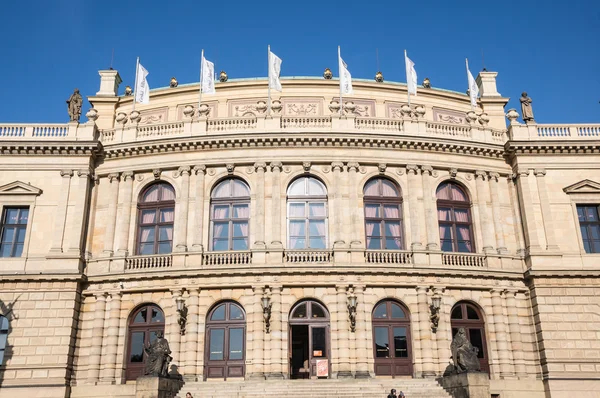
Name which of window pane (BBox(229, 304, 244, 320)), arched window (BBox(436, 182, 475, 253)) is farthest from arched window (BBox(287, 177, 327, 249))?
arched window (BBox(436, 182, 475, 253))

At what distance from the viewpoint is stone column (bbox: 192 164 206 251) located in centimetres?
2870

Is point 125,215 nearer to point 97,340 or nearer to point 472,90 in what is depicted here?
point 97,340

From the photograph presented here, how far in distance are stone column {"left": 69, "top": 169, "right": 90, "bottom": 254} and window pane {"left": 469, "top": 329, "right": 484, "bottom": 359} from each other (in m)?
→ 19.2

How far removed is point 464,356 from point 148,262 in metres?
15.1

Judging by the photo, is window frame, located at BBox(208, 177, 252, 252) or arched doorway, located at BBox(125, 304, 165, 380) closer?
arched doorway, located at BBox(125, 304, 165, 380)

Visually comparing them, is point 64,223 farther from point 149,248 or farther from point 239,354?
point 239,354

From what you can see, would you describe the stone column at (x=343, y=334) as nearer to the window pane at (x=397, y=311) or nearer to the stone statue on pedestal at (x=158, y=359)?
the window pane at (x=397, y=311)

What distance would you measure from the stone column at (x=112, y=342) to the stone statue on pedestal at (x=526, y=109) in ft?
76.3

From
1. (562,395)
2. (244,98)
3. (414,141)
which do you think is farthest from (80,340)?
(562,395)

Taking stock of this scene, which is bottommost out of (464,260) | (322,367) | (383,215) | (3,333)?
(322,367)

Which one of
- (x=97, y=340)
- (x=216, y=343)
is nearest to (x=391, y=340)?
(x=216, y=343)

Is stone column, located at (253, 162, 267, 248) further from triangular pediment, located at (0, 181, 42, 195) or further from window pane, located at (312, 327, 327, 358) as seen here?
triangular pediment, located at (0, 181, 42, 195)

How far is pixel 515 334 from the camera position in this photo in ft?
92.9

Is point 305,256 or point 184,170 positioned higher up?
point 184,170
